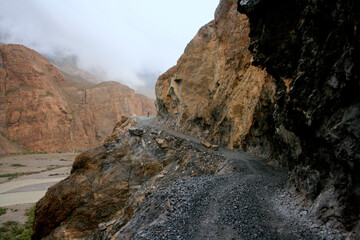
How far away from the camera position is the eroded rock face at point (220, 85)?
16562 millimetres

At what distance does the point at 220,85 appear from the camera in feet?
65.4

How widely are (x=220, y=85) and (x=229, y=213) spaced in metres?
14.9

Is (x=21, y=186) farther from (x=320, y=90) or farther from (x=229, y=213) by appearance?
(x=320, y=90)

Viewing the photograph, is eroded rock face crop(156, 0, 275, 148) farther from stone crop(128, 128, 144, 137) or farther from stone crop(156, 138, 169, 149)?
stone crop(128, 128, 144, 137)

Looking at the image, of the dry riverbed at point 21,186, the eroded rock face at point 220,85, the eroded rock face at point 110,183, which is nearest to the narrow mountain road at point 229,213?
the eroded rock face at point 110,183

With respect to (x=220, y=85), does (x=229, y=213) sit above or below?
below

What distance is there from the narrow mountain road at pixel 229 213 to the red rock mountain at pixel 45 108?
294ft

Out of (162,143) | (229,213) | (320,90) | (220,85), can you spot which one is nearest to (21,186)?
(162,143)

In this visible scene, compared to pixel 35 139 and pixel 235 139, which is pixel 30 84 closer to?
pixel 35 139

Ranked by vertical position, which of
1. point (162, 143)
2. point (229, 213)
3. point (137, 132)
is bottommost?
point (229, 213)

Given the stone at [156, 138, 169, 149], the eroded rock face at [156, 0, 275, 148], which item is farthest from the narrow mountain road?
the stone at [156, 138, 169, 149]

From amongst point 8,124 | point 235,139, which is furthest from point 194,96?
→ point 8,124

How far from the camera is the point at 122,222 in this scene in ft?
41.0

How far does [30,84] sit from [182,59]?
94714 mm
